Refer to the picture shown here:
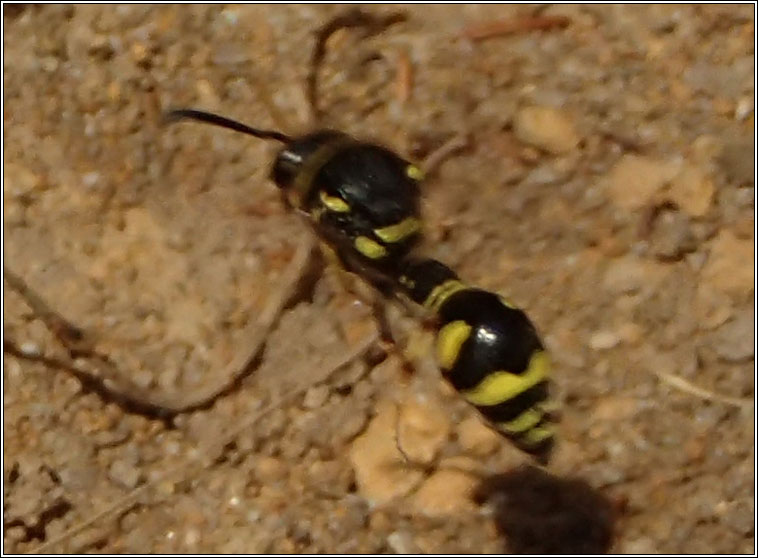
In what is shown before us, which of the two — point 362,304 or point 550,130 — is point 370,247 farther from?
point 550,130

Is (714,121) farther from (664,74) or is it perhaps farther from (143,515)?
(143,515)

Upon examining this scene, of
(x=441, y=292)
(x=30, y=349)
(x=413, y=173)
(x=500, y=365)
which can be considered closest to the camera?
(x=500, y=365)

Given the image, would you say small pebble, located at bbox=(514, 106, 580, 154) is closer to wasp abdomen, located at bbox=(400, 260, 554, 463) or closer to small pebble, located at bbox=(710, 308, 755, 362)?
small pebble, located at bbox=(710, 308, 755, 362)

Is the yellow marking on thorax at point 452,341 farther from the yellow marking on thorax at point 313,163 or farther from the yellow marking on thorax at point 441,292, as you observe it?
the yellow marking on thorax at point 313,163

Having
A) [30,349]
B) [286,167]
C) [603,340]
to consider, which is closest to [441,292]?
[286,167]

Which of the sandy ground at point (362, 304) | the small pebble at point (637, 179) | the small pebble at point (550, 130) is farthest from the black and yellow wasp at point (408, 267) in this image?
the small pebble at point (637, 179)

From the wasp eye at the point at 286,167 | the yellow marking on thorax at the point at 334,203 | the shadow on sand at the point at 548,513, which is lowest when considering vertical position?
the shadow on sand at the point at 548,513

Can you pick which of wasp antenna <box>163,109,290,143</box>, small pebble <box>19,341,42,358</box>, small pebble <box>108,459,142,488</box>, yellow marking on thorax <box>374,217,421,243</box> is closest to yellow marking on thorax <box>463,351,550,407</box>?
yellow marking on thorax <box>374,217,421,243</box>
